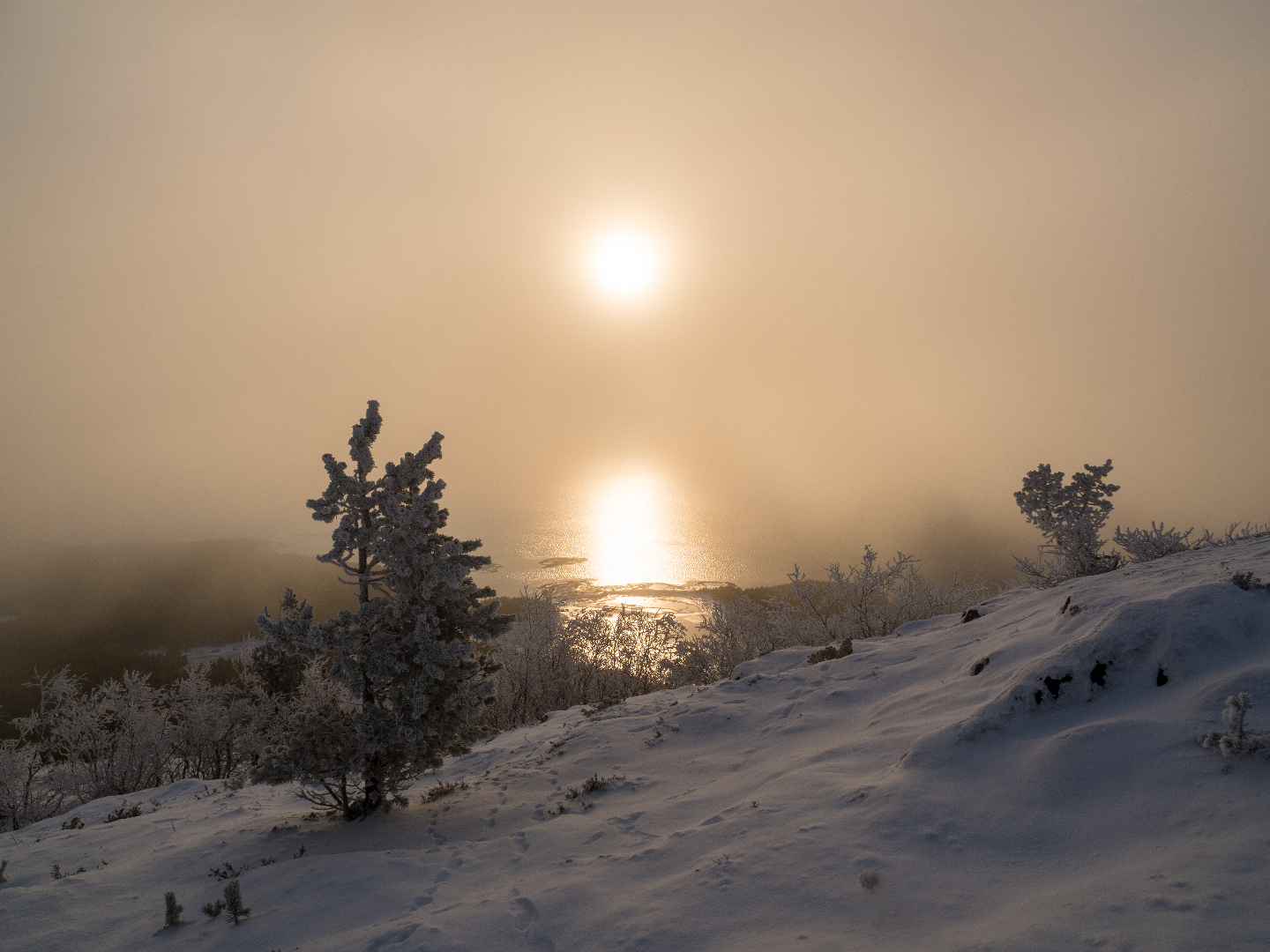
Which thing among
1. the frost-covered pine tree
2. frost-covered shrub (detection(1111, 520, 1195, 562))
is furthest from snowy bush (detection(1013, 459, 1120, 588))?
the frost-covered pine tree

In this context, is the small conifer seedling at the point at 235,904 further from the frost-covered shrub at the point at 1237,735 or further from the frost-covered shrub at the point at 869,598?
the frost-covered shrub at the point at 869,598

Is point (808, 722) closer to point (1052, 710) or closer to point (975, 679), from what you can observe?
point (975, 679)

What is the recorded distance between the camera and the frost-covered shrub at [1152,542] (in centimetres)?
1473

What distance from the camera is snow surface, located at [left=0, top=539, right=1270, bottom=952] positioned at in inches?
165

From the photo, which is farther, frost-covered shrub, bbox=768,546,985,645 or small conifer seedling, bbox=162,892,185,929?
frost-covered shrub, bbox=768,546,985,645

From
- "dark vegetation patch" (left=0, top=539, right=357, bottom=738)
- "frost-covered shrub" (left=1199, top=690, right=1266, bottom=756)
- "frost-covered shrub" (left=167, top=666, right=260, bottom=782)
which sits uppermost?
"dark vegetation patch" (left=0, top=539, right=357, bottom=738)

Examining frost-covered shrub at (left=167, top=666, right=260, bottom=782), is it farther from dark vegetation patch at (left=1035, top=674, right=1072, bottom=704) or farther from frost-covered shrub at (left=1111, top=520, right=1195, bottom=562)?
frost-covered shrub at (left=1111, top=520, right=1195, bottom=562)

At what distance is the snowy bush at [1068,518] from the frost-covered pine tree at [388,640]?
1507cm

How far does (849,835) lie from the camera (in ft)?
18.1

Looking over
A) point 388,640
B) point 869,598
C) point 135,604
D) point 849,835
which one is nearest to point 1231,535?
point 869,598

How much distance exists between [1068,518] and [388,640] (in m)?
17.9

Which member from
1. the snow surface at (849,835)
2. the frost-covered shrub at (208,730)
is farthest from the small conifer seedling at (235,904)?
the frost-covered shrub at (208,730)

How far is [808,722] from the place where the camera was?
9992mm

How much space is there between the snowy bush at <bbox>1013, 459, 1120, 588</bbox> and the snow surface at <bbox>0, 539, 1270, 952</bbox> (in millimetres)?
5201
